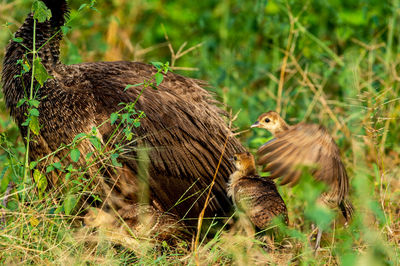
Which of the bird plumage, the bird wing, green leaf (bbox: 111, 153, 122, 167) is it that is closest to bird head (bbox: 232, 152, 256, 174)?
the bird wing

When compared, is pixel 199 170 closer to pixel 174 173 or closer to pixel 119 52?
pixel 174 173

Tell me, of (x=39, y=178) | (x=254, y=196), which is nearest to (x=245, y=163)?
(x=254, y=196)

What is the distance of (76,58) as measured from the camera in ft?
19.4

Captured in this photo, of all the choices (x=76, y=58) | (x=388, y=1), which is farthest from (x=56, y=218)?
(x=388, y=1)

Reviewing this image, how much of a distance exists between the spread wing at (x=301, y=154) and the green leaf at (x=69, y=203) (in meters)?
1.09

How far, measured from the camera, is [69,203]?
3.81m

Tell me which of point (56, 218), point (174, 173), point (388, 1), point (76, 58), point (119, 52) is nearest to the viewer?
point (56, 218)

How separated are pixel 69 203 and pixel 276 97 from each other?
Result: 2.96 metres

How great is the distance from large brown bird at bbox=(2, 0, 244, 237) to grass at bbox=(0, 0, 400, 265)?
Answer: 28 centimetres

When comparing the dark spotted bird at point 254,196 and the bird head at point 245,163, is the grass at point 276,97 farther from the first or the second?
the bird head at point 245,163

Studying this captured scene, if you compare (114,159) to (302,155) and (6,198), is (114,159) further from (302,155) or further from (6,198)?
(302,155)

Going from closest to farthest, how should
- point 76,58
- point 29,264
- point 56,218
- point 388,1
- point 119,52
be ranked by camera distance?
point 29,264 < point 56,218 < point 76,58 < point 388,1 < point 119,52

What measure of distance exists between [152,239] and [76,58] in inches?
96.8

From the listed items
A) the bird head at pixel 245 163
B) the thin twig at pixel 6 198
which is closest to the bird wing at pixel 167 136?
the bird head at pixel 245 163
